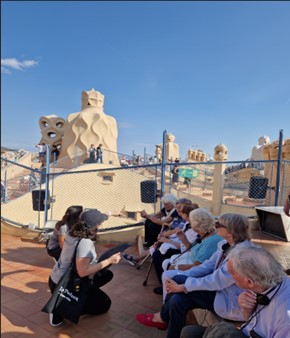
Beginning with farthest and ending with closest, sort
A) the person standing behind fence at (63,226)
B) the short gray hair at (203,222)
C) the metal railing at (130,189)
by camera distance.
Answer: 1. the metal railing at (130,189)
2. the person standing behind fence at (63,226)
3. the short gray hair at (203,222)

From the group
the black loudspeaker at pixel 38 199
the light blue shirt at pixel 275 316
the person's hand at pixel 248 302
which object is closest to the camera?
the light blue shirt at pixel 275 316

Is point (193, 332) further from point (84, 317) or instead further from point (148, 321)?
point (84, 317)

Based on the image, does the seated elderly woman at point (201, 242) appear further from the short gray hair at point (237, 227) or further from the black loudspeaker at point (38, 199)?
the black loudspeaker at point (38, 199)

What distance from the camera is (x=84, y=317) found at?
8.16ft

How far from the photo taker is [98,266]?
2264mm

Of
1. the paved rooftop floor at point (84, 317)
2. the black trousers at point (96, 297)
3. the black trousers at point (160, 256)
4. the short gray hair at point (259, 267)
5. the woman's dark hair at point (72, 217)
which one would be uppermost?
the short gray hair at point (259, 267)

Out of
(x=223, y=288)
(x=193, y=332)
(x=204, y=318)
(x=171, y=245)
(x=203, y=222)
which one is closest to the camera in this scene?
(x=193, y=332)

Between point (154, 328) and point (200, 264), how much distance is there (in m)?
0.77

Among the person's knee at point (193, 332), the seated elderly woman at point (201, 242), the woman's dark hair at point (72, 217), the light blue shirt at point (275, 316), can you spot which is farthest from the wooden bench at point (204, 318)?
the woman's dark hair at point (72, 217)

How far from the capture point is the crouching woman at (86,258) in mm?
2178

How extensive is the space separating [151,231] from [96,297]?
1693 mm

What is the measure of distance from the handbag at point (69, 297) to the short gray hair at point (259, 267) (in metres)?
1.40

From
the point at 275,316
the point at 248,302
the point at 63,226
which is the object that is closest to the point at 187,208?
the point at 63,226

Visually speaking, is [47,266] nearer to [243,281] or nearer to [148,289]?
[148,289]
